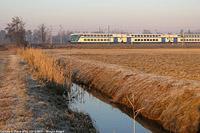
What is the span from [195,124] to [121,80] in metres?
6.44

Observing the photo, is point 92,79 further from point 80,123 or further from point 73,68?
point 80,123

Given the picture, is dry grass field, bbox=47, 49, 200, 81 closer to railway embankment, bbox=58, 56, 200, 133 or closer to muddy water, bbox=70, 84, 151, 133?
railway embankment, bbox=58, 56, 200, 133

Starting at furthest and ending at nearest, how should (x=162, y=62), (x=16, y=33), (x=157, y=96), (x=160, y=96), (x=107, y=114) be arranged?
(x=16, y=33)
(x=162, y=62)
(x=107, y=114)
(x=157, y=96)
(x=160, y=96)

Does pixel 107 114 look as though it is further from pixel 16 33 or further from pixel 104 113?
pixel 16 33

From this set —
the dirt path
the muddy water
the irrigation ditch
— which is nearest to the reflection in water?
the muddy water

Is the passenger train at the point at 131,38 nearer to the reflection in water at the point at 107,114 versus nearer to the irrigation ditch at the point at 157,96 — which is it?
the irrigation ditch at the point at 157,96

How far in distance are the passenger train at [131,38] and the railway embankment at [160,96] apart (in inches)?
2147

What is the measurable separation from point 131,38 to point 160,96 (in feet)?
212

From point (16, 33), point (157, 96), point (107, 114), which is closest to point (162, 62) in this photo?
point (157, 96)

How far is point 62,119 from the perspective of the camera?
23.5 ft

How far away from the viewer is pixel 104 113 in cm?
1012

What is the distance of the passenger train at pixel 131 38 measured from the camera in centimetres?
6893

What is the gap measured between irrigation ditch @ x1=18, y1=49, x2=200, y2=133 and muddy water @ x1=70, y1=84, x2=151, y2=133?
49 cm

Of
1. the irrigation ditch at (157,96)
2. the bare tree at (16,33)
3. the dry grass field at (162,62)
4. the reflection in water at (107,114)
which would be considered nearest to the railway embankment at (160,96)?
the irrigation ditch at (157,96)
